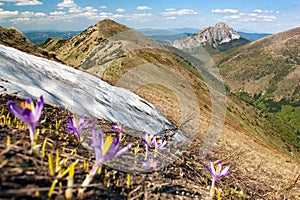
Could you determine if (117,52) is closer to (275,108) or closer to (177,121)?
(177,121)

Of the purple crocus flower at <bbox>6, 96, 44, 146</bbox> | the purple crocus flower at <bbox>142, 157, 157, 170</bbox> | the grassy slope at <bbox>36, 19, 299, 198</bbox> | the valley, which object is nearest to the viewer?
the purple crocus flower at <bbox>6, 96, 44, 146</bbox>

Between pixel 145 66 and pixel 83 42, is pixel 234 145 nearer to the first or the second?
pixel 145 66

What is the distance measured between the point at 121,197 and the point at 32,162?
2.77 feet

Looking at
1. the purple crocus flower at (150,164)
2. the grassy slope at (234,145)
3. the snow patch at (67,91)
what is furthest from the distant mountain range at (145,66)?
the purple crocus flower at (150,164)

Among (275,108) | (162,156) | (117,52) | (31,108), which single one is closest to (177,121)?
(162,156)

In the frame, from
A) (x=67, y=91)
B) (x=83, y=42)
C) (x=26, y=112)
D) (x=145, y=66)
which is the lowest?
(x=145, y=66)

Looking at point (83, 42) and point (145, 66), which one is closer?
point (145, 66)

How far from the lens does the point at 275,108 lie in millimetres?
172500

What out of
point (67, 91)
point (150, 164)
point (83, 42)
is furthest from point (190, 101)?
point (83, 42)

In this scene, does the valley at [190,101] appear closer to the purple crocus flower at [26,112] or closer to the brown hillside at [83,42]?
the brown hillside at [83,42]

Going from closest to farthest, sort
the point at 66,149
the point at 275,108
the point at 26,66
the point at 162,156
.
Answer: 1. the point at 66,149
2. the point at 162,156
3. the point at 26,66
4. the point at 275,108

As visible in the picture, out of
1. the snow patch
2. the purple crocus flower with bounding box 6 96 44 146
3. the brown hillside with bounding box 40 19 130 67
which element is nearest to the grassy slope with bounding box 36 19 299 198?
the brown hillside with bounding box 40 19 130 67

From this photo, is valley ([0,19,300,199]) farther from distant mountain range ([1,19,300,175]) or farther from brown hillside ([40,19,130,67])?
brown hillside ([40,19,130,67])

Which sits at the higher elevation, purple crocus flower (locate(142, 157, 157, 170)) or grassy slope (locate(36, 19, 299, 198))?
purple crocus flower (locate(142, 157, 157, 170))
